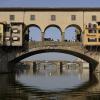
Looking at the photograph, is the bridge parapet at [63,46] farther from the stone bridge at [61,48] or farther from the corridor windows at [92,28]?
the corridor windows at [92,28]

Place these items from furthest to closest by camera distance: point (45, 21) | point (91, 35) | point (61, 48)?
point (45, 21) → point (91, 35) → point (61, 48)

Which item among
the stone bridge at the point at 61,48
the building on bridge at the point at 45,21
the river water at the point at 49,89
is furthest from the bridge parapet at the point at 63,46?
the river water at the point at 49,89

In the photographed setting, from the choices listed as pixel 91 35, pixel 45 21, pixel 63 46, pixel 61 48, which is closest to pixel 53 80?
pixel 61 48

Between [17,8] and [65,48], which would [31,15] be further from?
[65,48]

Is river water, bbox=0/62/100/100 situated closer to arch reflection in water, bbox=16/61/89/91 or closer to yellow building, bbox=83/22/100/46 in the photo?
arch reflection in water, bbox=16/61/89/91

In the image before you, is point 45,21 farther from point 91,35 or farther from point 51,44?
point 91,35

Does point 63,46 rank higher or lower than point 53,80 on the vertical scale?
higher

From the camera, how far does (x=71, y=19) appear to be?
7812 cm

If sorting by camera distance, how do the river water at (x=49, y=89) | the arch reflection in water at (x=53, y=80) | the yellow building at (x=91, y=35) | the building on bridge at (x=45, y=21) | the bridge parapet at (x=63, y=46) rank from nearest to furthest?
the river water at (x=49, y=89) → the arch reflection in water at (x=53, y=80) → the bridge parapet at (x=63, y=46) → the yellow building at (x=91, y=35) → the building on bridge at (x=45, y=21)

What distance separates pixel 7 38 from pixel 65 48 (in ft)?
35.2

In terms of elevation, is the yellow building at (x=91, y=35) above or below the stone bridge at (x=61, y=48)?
above

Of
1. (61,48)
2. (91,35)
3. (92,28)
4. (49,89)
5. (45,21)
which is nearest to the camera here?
(49,89)

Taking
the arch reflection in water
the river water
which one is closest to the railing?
the arch reflection in water

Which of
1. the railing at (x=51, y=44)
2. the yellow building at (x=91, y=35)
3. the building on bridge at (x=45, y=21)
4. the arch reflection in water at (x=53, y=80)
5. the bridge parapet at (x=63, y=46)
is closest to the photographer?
the arch reflection in water at (x=53, y=80)
